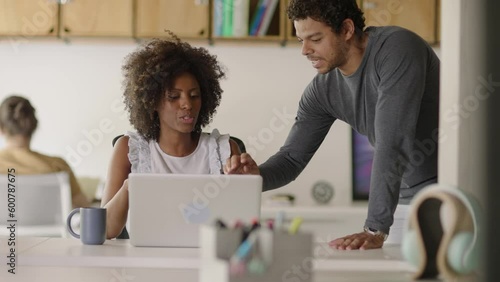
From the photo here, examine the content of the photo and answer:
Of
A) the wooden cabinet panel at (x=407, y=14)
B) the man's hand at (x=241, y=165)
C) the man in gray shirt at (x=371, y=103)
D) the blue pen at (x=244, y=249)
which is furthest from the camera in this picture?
the wooden cabinet panel at (x=407, y=14)

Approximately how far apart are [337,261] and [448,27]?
0.55 meters

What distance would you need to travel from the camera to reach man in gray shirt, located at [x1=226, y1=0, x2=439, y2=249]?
1.95 m

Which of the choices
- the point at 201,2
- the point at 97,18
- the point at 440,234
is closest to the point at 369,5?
the point at 201,2

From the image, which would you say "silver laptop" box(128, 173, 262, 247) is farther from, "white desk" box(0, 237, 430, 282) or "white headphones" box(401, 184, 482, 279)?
"white headphones" box(401, 184, 482, 279)

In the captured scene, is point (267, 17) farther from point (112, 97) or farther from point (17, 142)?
point (17, 142)

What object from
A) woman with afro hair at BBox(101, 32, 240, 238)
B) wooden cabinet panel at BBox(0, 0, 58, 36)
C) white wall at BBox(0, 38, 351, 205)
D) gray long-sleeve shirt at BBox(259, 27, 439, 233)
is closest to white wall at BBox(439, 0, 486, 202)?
gray long-sleeve shirt at BBox(259, 27, 439, 233)

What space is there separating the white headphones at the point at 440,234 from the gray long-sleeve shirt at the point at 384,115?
0.65 metres

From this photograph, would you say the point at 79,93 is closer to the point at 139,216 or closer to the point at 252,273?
the point at 139,216

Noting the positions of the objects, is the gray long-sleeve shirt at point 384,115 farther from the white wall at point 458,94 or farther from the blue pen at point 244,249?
the blue pen at point 244,249

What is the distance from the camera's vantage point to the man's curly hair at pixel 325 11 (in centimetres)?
231

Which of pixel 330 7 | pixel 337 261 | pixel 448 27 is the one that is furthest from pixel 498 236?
pixel 330 7

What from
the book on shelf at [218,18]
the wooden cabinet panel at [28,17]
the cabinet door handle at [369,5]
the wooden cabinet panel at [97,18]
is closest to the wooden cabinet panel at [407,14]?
the cabinet door handle at [369,5]

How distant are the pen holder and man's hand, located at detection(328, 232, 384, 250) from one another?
0.67m

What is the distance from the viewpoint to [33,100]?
16.4 feet
